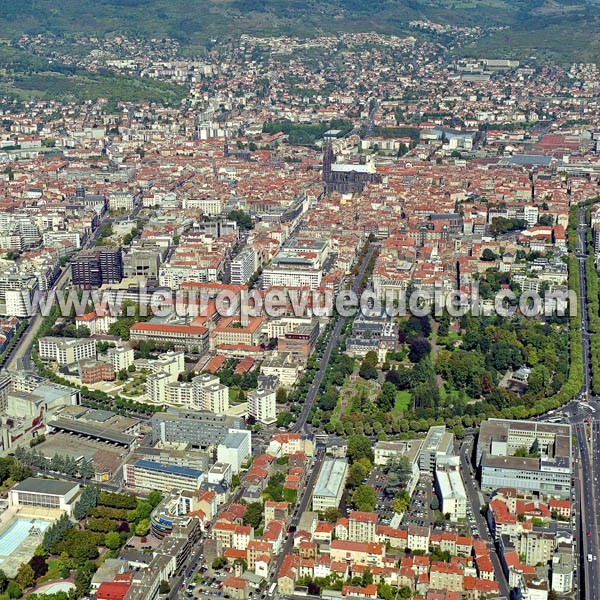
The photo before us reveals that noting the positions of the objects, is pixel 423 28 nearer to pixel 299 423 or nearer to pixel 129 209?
pixel 129 209

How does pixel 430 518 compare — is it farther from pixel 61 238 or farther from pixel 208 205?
pixel 208 205

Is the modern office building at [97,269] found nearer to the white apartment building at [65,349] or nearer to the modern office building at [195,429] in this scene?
the white apartment building at [65,349]

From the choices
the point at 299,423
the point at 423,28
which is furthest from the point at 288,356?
the point at 423,28

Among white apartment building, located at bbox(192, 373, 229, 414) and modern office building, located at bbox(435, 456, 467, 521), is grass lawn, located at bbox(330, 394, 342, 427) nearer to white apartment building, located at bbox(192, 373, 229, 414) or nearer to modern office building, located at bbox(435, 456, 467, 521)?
white apartment building, located at bbox(192, 373, 229, 414)

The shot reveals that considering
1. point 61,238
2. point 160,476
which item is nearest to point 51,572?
point 160,476

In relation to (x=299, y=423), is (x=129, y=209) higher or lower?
higher

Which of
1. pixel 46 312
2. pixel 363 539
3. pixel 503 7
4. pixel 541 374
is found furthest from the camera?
pixel 503 7
